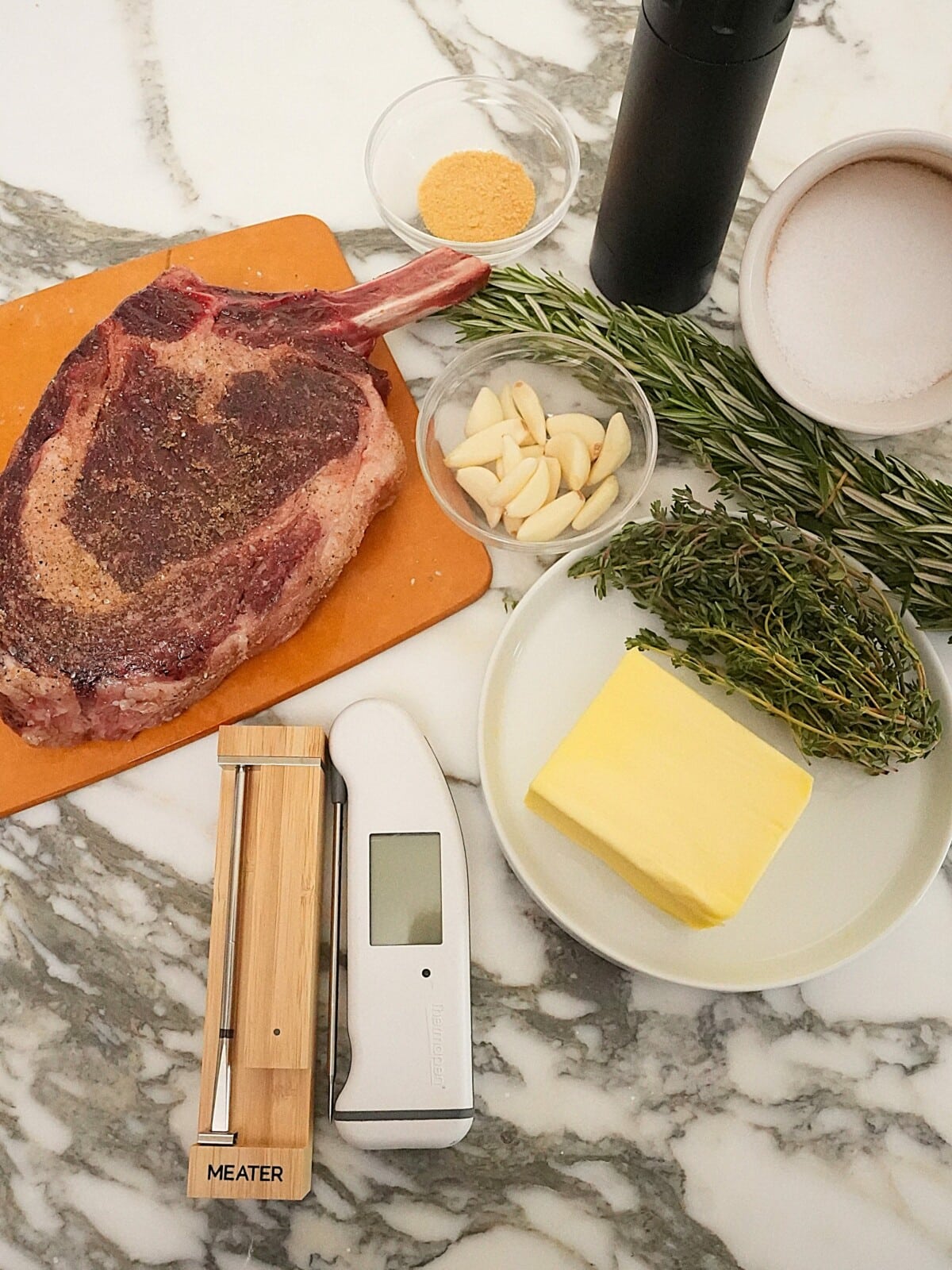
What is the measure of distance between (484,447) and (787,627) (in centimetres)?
43

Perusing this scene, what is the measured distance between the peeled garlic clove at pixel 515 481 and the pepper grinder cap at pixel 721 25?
469 millimetres

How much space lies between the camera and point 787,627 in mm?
1143

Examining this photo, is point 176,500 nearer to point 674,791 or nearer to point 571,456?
point 571,456

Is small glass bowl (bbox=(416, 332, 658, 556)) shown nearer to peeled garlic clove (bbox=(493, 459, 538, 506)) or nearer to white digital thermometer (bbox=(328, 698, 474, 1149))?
peeled garlic clove (bbox=(493, 459, 538, 506))

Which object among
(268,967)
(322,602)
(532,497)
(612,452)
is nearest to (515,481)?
(532,497)

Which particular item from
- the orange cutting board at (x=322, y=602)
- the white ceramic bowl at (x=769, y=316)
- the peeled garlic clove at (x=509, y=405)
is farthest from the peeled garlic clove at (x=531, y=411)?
the white ceramic bowl at (x=769, y=316)

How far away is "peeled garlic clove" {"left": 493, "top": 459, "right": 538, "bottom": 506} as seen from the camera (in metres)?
1.26

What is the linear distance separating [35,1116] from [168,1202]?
0.19 metres

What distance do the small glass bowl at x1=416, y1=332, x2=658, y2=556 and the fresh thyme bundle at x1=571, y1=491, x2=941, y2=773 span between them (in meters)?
0.10

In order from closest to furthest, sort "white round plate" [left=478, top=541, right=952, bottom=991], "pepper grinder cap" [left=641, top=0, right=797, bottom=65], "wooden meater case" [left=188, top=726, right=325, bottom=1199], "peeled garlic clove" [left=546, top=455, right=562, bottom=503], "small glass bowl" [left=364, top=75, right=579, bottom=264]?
1. "pepper grinder cap" [left=641, top=0, right=797, bottom=65]
2. "wooden meater case" [left=188, top=726, right=325, bottom=1199]
3. "white round plate" [left=478, top=541, right=952, bottom=991]
4. "peeled garlic clove" [left=546, top=455, right=562, bottom=503]
5. "small glass bowl" [left=364, top=75, right=579, bottom=264]

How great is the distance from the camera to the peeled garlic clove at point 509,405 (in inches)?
51.6

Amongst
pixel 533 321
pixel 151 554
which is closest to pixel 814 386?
pixel 533 321

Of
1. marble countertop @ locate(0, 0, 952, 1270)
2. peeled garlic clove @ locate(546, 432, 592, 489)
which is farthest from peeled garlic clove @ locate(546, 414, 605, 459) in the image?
marble countertop @ locate(0, 0, 952, 1270)

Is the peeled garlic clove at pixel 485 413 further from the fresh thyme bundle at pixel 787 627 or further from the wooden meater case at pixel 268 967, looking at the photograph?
the wooden meater case at pixel 268 967
